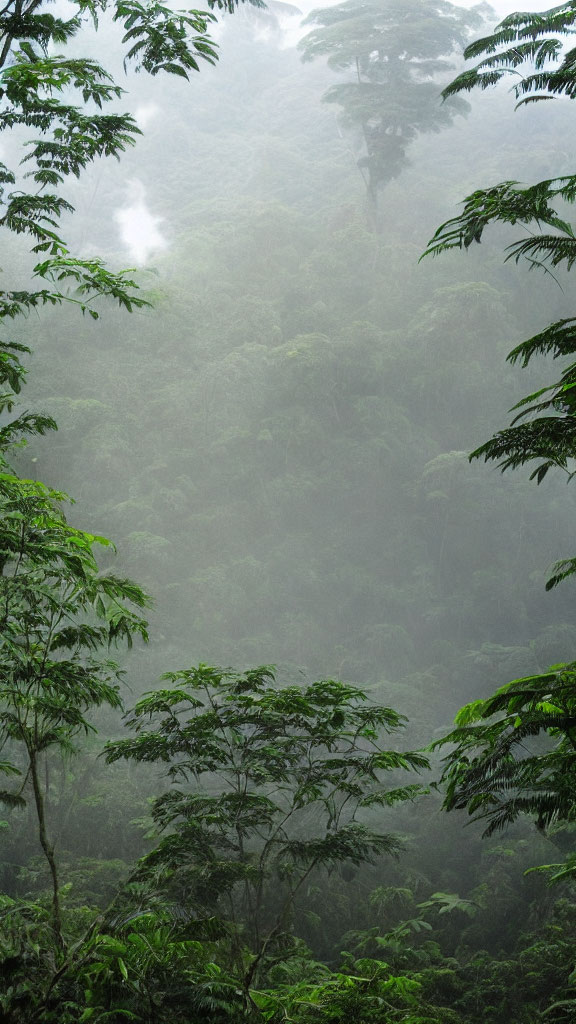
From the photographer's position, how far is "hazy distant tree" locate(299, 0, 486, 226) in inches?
784

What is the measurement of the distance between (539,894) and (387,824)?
3.10 meters

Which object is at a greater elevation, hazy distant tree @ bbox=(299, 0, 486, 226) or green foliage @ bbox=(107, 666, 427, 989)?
hazy distant tree @ bbox=(299, 0, 486, 226)

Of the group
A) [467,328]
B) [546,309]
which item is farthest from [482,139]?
[467,328]

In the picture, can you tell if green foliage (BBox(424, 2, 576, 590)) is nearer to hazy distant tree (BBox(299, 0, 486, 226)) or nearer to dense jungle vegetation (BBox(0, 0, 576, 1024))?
dense jungle vegetation (BBox(0, 0, 576, 1024))

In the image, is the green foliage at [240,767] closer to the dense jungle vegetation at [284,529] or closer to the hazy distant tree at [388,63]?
the dense jungle vegetation at [284,529]

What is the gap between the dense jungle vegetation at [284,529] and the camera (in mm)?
2316

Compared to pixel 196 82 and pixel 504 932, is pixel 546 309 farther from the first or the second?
pixel 196 82

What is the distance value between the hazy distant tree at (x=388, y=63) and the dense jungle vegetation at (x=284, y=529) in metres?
0.14

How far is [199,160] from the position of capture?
25719 mm

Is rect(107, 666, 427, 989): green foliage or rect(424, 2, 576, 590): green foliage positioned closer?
rect(424, 2, 576, 590): green foliage

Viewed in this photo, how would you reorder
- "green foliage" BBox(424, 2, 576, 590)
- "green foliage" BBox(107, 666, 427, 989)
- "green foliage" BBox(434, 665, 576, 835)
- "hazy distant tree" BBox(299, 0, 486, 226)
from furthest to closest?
"hazy distant tree" BBox(299, 0, 486, 226) → "green foliage" BBox(107, 666, 427, 989) → "green foliage" BBox(424, 2, 576, 590) → "green foliage" BBox(434, 665, 576, 835)

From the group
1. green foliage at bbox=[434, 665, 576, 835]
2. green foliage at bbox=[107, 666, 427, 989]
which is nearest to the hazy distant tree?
green foliage at bbox=[107, 666, 427, 989]

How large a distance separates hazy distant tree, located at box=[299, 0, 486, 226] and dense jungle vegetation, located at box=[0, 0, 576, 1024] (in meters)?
0.14

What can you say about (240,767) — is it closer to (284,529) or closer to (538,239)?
(538,239)
